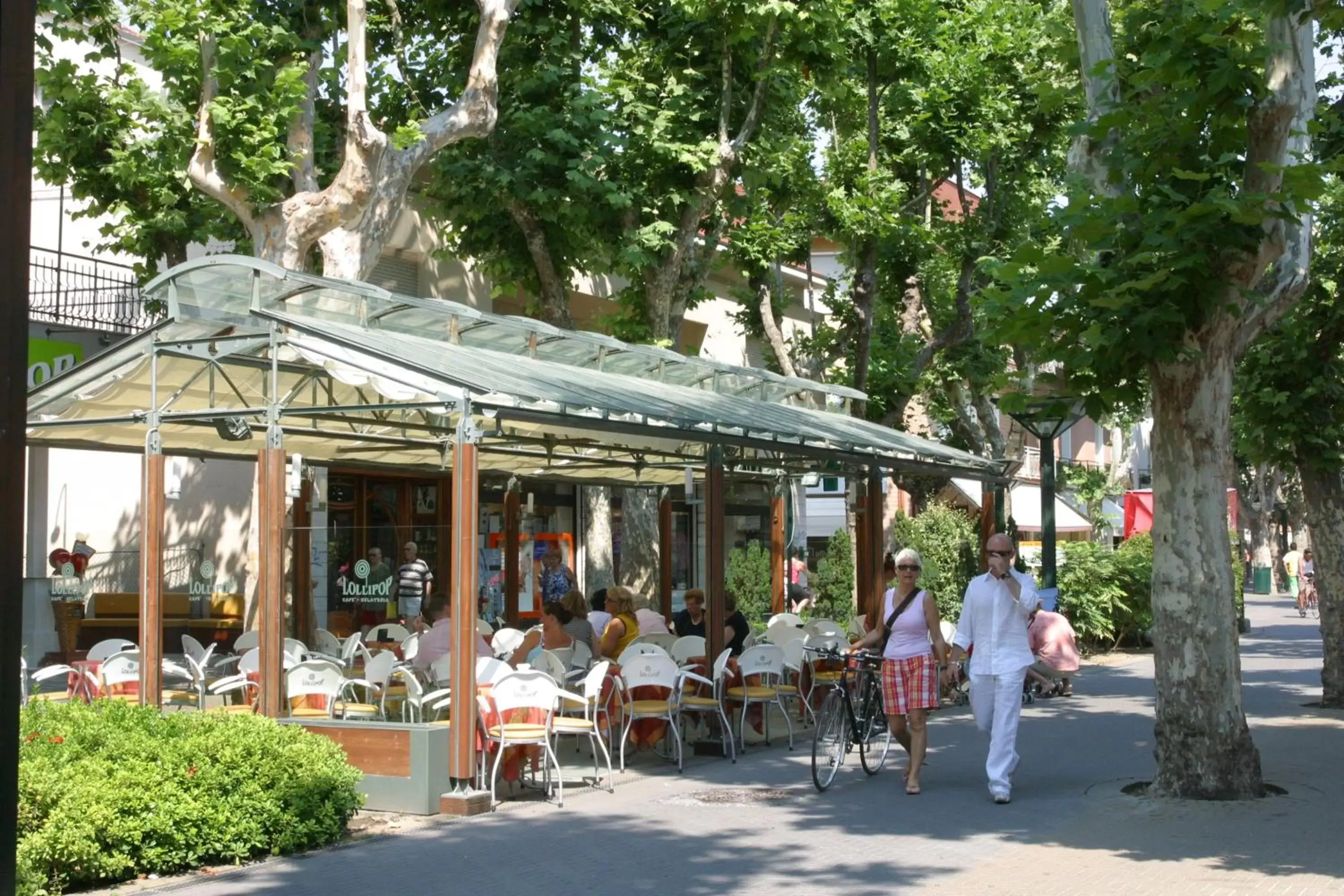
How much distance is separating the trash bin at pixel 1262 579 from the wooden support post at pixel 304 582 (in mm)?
51834

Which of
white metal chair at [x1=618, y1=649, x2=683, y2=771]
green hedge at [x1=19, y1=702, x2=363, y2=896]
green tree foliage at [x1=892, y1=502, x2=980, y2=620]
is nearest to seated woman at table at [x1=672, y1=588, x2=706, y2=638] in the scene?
white metal chair at [x1=618, y1=649, x2=683, y2=771]

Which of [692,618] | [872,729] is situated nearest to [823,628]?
[692,618]

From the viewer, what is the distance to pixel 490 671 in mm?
11688

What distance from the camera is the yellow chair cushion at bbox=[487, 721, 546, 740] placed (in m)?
11.0

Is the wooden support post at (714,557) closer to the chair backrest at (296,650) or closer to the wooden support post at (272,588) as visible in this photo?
the chair backrest at (296,650)

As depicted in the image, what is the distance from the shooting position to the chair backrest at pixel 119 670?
13.0m

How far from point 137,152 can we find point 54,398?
438 cm

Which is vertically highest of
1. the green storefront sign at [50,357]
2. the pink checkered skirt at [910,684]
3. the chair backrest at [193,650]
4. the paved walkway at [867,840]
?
the green storefront sign at [50,357]

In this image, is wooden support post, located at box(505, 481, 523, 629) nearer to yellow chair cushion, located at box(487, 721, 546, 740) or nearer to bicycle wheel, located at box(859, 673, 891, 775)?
bicycle wheel, located at box(859, 673, 891, 775)

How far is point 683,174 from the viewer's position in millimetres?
19359

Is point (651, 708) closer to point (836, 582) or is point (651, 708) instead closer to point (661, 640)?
point (661, 640)

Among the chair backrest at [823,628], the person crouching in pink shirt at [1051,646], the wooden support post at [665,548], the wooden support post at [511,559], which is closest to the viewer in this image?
the person crouching in pink shirt at [1051,646]

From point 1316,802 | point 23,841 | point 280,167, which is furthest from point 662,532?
point 23,841

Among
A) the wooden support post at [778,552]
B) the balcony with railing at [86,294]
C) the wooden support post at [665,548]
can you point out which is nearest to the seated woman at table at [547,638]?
the wooden support post at [665,548]
